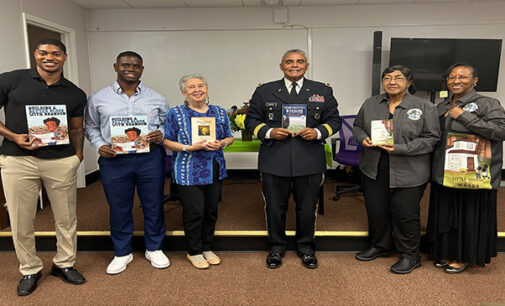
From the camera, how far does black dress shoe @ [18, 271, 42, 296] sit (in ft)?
7.19

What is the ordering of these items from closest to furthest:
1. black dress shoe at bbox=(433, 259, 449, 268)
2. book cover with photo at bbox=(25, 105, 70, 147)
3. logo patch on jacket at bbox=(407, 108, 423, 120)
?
book cover with photo at bbox=(25, 105, 70, 147) → logo patch on jacket at bbox=(407, 108, 423, 120) → black dress shoe at bbox=(433, 259, 449, 268)

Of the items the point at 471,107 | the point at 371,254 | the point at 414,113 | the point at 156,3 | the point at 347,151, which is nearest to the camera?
the point at 471,107

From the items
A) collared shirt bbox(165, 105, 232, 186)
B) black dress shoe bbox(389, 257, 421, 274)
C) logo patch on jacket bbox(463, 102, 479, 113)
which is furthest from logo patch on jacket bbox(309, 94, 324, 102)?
black dress shoe bbox(389, 257, 421, 274)

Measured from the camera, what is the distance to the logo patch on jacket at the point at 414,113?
7.46ft

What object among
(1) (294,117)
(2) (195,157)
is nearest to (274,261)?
(2) (195,157)

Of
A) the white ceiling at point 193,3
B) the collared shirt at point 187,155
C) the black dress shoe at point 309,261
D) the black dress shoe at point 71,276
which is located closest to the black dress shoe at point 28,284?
the black dress shoe at point 71,276

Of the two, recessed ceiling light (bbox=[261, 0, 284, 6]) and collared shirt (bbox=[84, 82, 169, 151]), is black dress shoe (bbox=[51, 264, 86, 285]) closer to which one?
collared shirt (bbox=[84, 82, 169, 151])

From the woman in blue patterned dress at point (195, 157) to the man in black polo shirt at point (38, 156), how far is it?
0.63m

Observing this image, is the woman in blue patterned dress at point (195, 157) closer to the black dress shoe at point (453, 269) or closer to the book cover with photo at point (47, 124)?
the book cover with photo at point (47, 124)

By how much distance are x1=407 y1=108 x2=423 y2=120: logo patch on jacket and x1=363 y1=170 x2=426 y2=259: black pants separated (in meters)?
0.42

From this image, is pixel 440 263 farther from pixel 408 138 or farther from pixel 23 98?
pixel 23 98

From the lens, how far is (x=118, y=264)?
97.6 inches

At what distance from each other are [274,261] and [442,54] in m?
3.93

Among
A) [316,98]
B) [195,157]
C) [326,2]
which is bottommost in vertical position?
[195,157]
